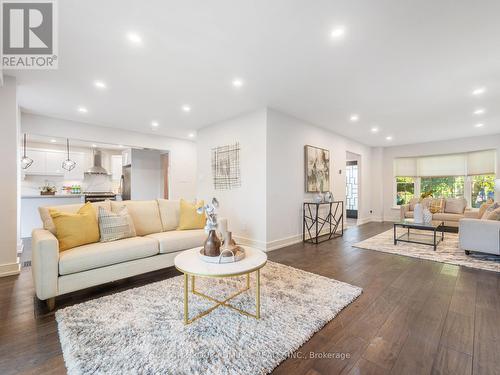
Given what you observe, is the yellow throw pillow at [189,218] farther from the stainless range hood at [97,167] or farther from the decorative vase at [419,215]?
the stainless range hood at [97,167]

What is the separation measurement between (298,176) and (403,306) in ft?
9.65

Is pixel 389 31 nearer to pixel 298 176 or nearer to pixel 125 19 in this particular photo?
pixel 125 19

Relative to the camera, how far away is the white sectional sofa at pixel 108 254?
204 cm

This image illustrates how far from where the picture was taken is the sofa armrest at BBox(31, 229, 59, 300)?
79.0 inches

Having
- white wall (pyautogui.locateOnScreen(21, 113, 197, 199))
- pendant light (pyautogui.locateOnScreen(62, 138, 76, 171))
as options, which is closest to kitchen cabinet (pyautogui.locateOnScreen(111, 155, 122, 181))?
pendant light (pyautogui.locateOnScreen(62, 138, 76, 171))

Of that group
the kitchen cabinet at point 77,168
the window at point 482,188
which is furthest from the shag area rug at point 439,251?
the kitchen cabinet at point 77,168

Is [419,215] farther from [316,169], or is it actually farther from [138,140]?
[138,140]

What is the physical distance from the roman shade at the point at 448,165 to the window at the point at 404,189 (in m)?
0.18

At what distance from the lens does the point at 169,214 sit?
3.46 m

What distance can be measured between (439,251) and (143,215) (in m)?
4.80

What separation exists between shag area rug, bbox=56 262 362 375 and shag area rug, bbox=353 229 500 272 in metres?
2.03

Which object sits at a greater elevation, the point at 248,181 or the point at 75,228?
the point at 248,181

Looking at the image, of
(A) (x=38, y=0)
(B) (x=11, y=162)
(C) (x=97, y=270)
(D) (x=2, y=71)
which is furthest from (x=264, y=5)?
(B) (x=11, y=162)

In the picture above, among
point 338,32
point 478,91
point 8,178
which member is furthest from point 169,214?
point 478,91
